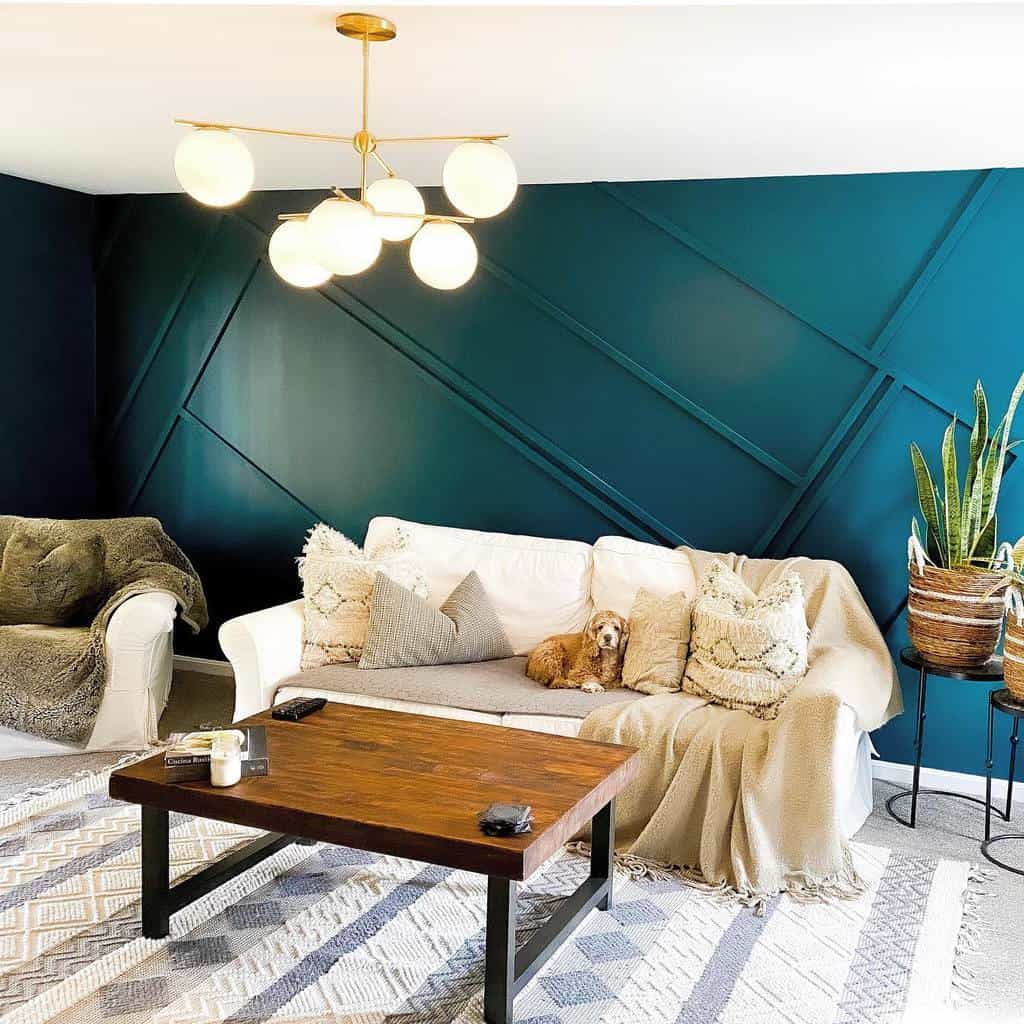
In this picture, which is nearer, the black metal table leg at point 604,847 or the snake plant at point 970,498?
the black metal table leg at point 604,847

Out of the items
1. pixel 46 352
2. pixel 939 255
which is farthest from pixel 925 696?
pixel 46 352

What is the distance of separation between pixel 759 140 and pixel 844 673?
1766 millimetres

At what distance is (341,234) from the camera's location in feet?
7.59

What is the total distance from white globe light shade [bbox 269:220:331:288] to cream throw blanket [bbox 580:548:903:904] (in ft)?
5.36

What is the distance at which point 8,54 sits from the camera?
3.06m

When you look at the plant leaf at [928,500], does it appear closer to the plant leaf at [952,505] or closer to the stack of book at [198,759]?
the plant leaf at [952,505]

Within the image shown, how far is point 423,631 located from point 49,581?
1.67 meters

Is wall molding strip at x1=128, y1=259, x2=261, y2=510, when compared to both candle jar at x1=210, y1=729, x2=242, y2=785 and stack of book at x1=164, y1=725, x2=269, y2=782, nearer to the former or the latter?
stack of book at x1=164, y1=725, x2=269, y2=782

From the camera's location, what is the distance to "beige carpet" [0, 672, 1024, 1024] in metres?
2.68

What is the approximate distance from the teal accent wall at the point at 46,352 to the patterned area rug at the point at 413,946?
2336 millimetres

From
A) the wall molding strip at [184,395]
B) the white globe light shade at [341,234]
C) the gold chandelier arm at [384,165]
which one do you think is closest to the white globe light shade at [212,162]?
the white globe light shade at [341,234]

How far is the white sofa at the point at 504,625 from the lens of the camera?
11.9ft

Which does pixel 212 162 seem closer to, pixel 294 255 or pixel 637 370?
pixel 294 255

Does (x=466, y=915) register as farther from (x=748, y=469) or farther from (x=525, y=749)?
(x=748, y=469)
